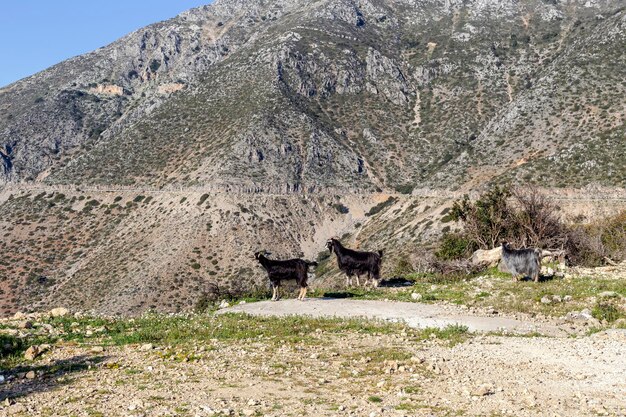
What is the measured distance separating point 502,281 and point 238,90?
9345 cm

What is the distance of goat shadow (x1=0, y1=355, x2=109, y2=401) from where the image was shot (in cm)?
1070

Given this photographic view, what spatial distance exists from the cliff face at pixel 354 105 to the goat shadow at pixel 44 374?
205 ft

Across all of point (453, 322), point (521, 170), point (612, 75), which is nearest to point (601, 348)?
point (453, 322)

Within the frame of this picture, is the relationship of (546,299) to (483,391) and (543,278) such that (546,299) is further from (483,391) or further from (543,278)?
(483,391)

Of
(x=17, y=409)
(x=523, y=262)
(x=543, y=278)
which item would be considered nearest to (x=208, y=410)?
(x=17, y=409)

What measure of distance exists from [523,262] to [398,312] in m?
7.05

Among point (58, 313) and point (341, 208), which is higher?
point (341, 208)

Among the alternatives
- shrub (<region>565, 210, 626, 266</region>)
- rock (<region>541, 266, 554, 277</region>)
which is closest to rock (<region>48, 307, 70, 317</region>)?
rock (<region>541, 266, 554, 277</region>)

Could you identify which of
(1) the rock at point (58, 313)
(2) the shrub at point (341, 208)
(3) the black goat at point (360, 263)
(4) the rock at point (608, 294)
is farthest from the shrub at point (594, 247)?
(2) the shrub at point (341, 208)

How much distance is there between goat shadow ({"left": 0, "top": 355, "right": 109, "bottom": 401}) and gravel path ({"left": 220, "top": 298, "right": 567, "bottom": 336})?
6788mm

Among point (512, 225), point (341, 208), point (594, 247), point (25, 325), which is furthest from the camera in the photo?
point (341, 208)

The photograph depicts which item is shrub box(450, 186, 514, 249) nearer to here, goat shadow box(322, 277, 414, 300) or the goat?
goat shadow box(322, 277, 414, 300)

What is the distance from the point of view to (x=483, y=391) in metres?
10.0

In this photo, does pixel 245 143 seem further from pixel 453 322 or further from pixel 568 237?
pixel 453 322
